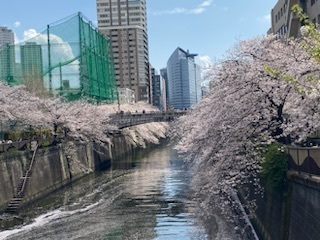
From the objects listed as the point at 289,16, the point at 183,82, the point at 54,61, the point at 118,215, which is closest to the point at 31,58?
the point at 54,61

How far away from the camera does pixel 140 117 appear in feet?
185

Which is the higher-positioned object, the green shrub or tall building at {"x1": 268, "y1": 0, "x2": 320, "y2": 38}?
tall building at {"x1": 268, "y1": 0, "x2": 320, "y2": 38}

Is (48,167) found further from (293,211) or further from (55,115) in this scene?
(293,211)

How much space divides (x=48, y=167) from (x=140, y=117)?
81.2ft

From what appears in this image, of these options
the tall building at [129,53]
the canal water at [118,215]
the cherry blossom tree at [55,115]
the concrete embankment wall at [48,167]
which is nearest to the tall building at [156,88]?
the tall building at [129,53]

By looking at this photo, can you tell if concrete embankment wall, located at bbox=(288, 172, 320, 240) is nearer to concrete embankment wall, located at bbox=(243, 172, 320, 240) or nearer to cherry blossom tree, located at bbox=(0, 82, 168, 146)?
concrete embankment wall, located at bbox=(243, 172, 320, 240)

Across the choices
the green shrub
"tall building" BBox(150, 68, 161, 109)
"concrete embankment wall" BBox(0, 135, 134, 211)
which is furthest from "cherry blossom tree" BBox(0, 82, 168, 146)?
"tall building" BBox(150, 68, 161, 109)

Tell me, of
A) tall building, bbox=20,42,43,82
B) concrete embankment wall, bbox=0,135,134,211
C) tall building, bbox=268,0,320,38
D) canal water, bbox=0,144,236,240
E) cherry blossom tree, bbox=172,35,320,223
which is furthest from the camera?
tall building, bbox=20,42,43,82

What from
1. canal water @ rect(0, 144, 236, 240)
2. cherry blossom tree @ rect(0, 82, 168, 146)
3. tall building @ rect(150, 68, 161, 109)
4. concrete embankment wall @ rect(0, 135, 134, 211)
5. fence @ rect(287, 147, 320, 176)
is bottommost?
canal water @ rect(0, 144, 236, 240)

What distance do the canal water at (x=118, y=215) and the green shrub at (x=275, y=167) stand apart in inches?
182

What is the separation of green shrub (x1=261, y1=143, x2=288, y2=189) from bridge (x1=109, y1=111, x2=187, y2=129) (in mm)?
39263

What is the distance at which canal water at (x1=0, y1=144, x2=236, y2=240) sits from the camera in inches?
755

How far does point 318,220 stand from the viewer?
970 cm

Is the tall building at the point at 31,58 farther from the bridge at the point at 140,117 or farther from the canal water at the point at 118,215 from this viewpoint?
the canal water at the point at 118,215
